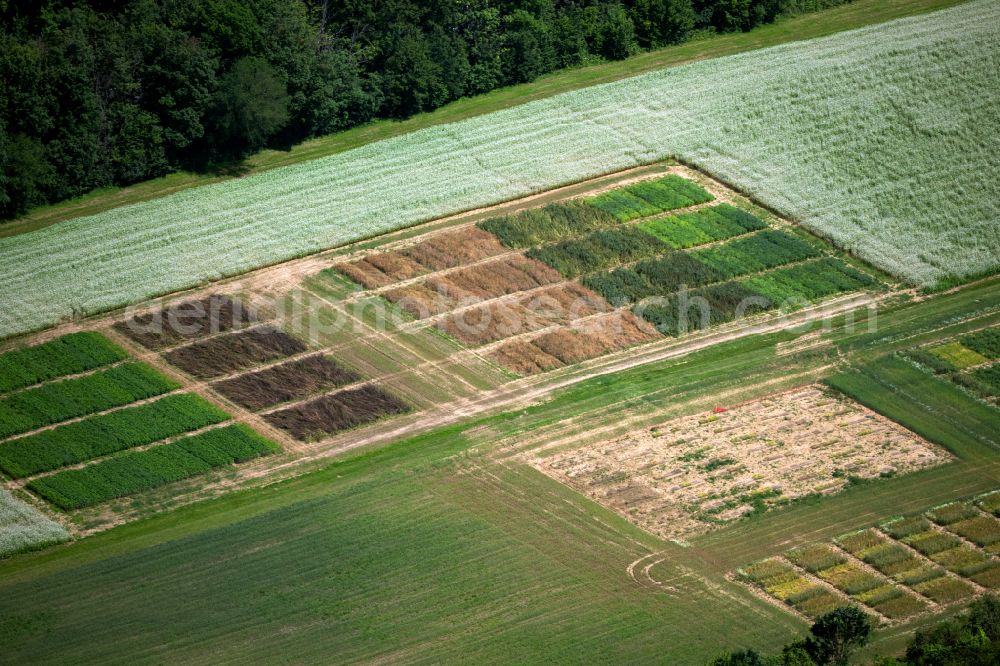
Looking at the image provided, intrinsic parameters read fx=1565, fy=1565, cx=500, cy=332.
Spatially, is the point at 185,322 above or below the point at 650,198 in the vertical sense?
below

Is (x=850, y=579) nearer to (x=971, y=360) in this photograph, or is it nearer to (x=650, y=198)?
(x=971, y=360)

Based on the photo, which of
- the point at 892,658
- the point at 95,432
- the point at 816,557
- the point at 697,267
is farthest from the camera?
the point at 697,267

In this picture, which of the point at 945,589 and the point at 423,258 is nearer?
the point at 945,589

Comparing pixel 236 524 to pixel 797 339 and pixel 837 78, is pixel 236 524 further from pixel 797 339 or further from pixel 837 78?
pixel 837 78

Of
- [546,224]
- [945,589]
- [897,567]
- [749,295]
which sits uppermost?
[546,224]

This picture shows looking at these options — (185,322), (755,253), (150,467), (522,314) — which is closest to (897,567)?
(522,314)

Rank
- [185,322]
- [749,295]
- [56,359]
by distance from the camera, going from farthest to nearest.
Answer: [749,295], [185,322], [56,359]
